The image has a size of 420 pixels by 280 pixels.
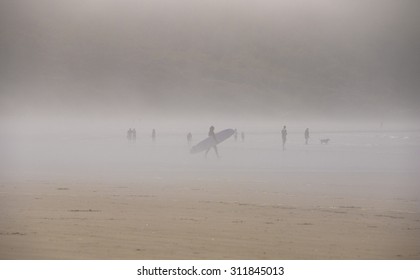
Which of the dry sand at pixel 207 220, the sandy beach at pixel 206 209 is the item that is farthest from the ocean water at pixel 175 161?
the dry sand at pixel 207 220

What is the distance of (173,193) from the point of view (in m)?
9.83

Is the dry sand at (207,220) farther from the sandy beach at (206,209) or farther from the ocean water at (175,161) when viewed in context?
the ocean water at (175,161)

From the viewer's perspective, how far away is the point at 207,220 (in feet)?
24.6

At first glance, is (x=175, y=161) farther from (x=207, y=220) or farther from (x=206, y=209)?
(x=207, y=220)

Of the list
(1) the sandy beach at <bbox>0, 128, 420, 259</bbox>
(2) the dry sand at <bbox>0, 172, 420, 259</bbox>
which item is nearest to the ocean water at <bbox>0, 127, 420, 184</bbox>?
(1) the sandy beach at <bbox>0, 128, 420, 259</bbox>

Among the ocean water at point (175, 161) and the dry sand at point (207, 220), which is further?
the ocean water at point (175, 161)

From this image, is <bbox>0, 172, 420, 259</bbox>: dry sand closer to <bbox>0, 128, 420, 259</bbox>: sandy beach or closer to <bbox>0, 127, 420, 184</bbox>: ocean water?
<bbox>0, 128, 420, 259</bbox>: sandy beach

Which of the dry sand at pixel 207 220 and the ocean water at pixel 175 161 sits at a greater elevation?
the ocean water at pixel 175 161

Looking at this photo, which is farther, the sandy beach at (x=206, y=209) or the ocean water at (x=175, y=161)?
the ocean water at (x=175, y=161)

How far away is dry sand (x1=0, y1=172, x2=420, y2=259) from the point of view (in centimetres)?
602

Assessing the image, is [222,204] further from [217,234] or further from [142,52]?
[142,52]

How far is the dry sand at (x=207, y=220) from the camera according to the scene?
6.02 metres

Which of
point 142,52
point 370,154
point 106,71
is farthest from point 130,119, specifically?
point 370,154

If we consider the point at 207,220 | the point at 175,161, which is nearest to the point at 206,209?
the point at 207,220
